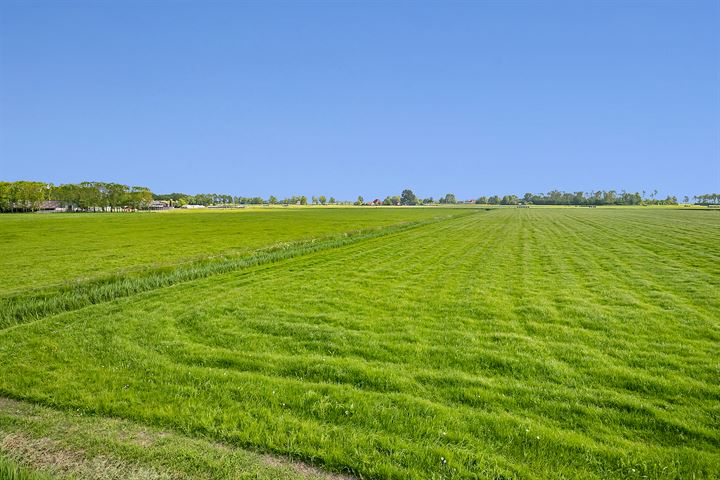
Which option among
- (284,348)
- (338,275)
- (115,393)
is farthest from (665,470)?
(338,275)

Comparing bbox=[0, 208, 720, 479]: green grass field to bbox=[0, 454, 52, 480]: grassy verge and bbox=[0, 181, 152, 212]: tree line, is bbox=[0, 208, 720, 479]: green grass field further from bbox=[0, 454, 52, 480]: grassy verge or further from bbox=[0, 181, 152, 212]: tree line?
bbox=[0, 181, 152, 212]: tree line

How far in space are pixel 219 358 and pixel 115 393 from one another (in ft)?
6.99

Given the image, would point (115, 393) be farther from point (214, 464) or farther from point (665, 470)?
point (665, 470)

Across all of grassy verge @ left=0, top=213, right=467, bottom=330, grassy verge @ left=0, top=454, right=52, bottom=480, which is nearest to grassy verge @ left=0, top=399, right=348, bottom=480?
grassy verge @ left=0, top=454, right=52, bottom=480

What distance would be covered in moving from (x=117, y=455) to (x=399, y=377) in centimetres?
491

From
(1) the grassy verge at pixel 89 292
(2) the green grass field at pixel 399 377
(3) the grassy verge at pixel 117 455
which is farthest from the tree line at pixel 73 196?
(3) the grassy verge at pixel 117 455

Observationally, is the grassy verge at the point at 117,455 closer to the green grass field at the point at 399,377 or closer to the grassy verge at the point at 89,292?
the green grass field at the point at 399,377

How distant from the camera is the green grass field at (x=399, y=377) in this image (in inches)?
217

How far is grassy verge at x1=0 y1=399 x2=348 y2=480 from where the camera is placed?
5.14 m

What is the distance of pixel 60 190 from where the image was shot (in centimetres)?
15600

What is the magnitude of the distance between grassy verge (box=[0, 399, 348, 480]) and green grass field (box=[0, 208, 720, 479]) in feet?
0.17

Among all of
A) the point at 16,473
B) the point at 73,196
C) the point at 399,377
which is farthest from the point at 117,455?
the point at 73,196

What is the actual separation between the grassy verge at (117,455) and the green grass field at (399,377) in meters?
0.05

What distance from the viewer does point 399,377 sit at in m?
7.76
